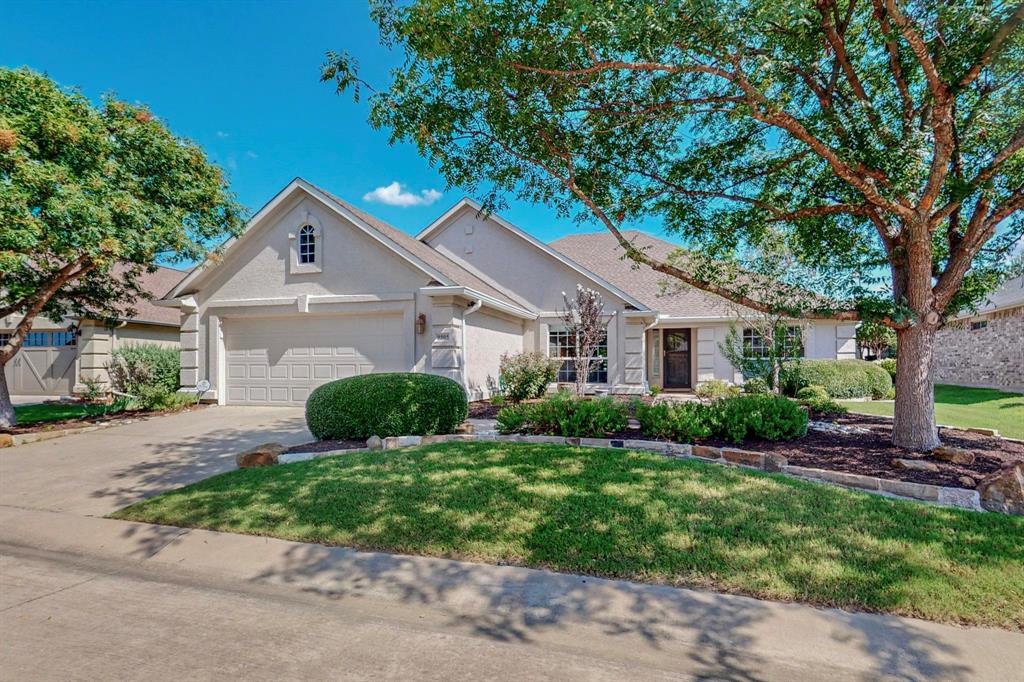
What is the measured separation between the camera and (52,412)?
42.0 ft

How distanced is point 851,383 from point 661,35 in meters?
13.5

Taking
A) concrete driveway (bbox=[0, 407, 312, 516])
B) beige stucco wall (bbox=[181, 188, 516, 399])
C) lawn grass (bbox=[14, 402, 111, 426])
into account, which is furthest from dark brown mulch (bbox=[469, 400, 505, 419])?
lawn grass (bbox=[14, 402, 111, 426])

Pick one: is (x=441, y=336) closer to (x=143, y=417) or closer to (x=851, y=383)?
(x=143, y=417)

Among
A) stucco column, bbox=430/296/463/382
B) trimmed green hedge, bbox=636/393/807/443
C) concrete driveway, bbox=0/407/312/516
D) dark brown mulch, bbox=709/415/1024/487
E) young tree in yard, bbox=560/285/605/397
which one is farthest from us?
young tree in yard, bbox=560/285/605/397

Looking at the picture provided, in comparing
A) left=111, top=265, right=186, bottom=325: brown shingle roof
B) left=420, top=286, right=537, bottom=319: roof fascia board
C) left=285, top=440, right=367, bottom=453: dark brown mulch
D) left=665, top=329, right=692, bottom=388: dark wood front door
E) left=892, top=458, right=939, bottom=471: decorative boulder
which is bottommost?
left=285, top=440, right=367, bottom=453: dark brown mulch

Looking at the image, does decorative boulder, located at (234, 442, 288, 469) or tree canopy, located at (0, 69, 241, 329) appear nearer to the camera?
decorative boulder, located at (234, 442, 288, 469)

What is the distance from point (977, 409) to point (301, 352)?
17257 millimetres

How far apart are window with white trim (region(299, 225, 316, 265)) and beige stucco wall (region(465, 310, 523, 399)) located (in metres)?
4.27

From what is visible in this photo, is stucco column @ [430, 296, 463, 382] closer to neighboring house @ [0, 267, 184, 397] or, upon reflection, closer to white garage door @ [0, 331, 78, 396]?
neighboring house @ [0, 267, 184, 397]

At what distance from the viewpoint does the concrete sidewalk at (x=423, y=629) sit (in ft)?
8.99

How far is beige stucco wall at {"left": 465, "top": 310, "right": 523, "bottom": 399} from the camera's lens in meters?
12.2

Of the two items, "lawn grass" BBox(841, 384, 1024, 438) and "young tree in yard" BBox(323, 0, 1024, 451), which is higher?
"young tree in yard" BBox(323, 0, 1024, 451)

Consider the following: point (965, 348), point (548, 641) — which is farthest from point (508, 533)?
point (965, 348)

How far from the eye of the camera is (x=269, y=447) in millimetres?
7004
